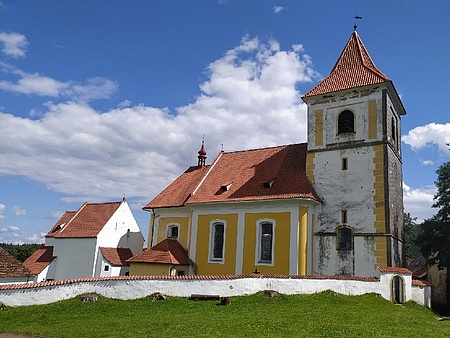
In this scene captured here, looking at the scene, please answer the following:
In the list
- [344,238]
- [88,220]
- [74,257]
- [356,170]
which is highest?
[356,170]

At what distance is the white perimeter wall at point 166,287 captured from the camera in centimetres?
1502

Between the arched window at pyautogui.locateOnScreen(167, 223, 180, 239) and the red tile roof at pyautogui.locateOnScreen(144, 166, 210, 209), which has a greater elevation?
the red tile roof at pyautogui.locateOnScreen(144, 166, 210, 209)

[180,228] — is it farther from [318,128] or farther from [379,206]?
[379,206]

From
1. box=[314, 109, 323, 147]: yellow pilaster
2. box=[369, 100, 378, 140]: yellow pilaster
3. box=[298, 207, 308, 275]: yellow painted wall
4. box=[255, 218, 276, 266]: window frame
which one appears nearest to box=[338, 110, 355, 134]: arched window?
box=[369, 100, 378, 140]: yellow pilaster

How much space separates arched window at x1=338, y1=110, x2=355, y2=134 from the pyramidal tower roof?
5.04ft

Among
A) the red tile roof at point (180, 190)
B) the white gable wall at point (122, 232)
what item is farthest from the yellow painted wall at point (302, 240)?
the white gable wall at point (122, 232)

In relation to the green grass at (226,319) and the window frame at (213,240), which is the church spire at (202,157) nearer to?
the window frame at (213,240)

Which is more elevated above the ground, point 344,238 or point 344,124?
point 344,124

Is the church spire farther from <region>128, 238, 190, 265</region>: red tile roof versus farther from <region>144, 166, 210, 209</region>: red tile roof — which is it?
<region>128, 238, 190, 265</region>: red tile roof

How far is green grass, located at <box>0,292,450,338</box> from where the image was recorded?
1109cm

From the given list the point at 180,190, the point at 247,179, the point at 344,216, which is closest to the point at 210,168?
the point at 180,190

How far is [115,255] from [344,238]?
19.4 meters

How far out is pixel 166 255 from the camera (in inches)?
944

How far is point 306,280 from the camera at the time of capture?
17359 millimetres
